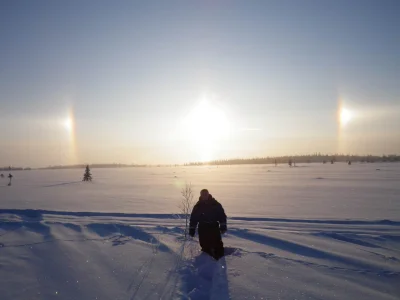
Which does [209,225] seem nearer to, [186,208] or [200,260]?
[200,260]

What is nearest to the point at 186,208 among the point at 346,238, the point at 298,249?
the point at 298,249

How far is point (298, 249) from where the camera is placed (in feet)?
22.7

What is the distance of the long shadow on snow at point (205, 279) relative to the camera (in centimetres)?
455

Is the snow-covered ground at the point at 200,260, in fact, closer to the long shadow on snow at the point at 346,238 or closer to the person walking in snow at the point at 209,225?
the long shadow on snow at the point at 346,238

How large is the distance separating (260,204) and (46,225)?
9.84 metres

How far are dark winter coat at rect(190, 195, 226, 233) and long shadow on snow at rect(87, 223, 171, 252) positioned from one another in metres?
1.02

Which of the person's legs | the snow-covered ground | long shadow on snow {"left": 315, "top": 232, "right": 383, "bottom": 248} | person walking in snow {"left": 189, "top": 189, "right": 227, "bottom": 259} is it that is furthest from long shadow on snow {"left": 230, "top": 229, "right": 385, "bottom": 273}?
the person's legs

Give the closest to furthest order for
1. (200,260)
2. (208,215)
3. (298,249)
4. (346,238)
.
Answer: (200,260) → (208,215) → (298,249) → (346,238)

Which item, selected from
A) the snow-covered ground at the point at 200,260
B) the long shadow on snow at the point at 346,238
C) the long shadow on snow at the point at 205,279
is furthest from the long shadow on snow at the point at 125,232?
the long shadow on snow at the point at 346,238

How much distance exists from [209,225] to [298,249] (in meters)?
2.27

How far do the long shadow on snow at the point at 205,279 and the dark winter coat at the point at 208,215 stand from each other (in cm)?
73

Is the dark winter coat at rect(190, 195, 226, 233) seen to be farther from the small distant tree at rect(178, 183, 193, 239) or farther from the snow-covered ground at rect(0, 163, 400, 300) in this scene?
the small distant tree at rect(178, 183, 193, 239)

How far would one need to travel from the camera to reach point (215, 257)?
245 inches

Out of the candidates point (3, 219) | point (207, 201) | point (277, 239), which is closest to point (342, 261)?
point (277, 239)
